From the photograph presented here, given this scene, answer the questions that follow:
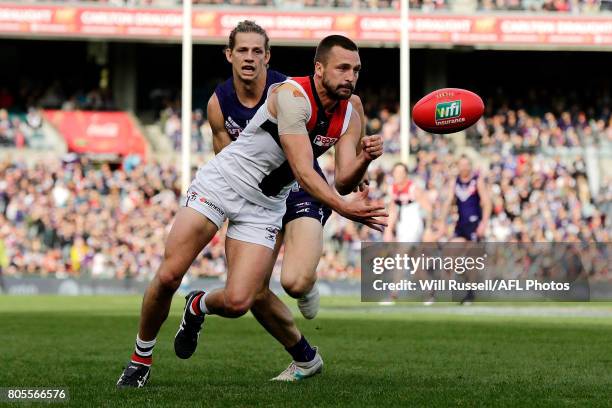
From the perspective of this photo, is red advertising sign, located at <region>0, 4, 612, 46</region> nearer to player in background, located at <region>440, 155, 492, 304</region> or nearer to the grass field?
player in background, located at <region>440, 155, 492, 304</region>

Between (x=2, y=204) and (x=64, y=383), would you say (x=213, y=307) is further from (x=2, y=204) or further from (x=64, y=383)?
(x=2, y=204)

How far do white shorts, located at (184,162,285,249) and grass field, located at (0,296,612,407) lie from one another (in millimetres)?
911

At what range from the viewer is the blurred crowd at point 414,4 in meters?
30.7

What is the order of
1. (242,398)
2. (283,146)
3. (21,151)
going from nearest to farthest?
1. (242,398)
2. (283,146)
3. (21,151)

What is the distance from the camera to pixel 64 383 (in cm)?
720

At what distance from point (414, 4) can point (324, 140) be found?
79.3 ft

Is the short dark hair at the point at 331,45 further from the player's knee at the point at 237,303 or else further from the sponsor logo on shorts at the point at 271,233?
the player's knee at the point at 237,303

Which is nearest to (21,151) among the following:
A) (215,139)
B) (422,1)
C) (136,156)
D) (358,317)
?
(136,156)

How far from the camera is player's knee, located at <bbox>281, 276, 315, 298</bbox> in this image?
24.6 ft

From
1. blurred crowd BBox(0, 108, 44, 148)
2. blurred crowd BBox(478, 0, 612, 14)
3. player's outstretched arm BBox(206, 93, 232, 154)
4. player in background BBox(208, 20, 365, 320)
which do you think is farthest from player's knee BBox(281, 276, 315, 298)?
blurred crowd BBox(478, 0, 612, 14)

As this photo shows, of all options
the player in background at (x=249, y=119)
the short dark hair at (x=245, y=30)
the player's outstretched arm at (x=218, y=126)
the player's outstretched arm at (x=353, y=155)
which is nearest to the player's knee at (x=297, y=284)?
the player in background at (x=249, y=119)

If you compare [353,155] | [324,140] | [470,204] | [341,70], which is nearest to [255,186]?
[324,140]

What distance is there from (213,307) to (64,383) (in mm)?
1007
